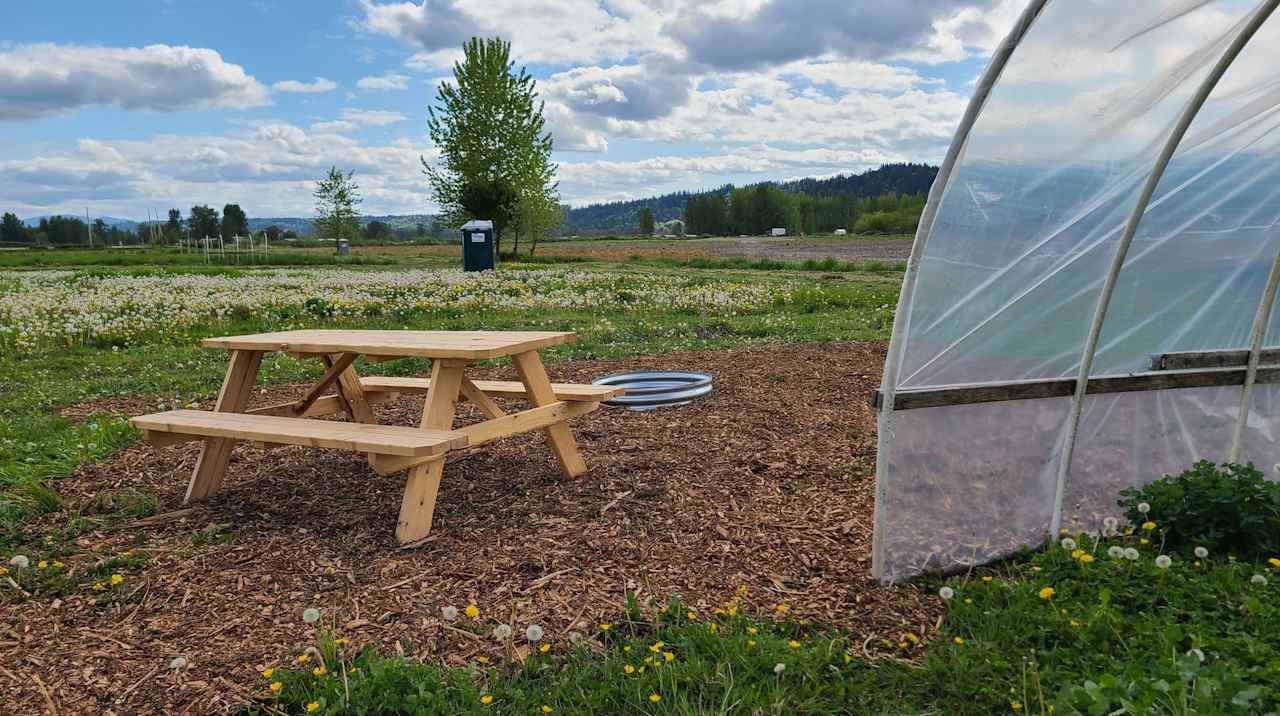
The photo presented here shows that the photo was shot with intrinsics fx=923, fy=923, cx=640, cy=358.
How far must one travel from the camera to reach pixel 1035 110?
12.3 feet

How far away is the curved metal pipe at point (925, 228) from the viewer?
346cm

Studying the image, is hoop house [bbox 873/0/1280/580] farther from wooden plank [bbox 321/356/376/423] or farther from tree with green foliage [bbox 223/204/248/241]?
tree with green foliage [bbox 223/204/248/241]

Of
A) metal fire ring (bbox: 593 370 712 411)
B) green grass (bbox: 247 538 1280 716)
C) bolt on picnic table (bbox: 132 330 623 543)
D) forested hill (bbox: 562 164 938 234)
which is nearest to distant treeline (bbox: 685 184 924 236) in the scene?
forested hill (bbox: 562 164 938 234)

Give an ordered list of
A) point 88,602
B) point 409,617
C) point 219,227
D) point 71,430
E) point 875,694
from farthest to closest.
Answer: point 219,227, point 71,430, point 88,602, point 409,617, point 875,694

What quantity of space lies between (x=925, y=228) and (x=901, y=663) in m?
1.68

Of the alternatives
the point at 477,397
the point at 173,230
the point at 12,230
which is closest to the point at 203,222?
the point at 173,230

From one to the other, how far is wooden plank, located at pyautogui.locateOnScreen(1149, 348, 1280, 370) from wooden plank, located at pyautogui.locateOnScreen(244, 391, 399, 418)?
4.75 meters

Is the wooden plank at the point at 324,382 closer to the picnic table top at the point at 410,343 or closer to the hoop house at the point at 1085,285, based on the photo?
the picnic table top at the point at 410,343

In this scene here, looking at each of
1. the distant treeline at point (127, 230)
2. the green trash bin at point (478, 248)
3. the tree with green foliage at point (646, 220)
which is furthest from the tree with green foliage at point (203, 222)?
the tree with green foliage at point (646, 220)

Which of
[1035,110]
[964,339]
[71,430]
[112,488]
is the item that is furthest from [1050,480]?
[71,430]

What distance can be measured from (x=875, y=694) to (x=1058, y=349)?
2.02m

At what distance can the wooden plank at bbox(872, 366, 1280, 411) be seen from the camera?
12.6 feet

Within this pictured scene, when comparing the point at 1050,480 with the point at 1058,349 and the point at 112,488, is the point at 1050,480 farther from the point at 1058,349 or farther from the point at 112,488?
the point at 112,488

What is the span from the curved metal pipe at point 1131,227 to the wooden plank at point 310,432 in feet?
9.21
